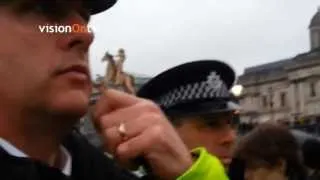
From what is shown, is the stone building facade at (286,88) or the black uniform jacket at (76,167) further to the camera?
the stone building facade at (286,88)

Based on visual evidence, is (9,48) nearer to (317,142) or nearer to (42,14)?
(42,14)

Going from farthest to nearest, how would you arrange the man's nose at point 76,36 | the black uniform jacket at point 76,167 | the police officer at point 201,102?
the police officer at point 201,102 → the man's nose at point 76,36 → the black uniform jacket at point 76,167

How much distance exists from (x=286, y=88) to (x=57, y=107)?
6262 cm

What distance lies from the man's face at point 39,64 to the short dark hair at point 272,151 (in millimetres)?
1838

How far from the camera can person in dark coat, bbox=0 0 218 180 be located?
1.46 metres

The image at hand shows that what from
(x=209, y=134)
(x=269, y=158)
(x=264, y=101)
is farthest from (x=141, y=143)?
(x=264, y=101)

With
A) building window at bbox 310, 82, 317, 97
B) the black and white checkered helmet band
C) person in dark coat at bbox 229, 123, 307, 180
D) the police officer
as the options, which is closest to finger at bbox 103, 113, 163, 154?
the police officer

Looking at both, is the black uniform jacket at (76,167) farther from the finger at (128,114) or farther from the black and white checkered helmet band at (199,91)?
the black and white checkered helmet band at (199,91)

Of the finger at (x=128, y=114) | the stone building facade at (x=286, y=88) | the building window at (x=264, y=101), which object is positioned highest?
the finger at (x=128, y=114)

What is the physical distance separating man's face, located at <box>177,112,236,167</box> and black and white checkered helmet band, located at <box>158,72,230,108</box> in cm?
12

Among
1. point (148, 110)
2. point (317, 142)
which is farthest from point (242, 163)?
point (148, 110)

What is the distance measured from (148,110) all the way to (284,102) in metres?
63.5

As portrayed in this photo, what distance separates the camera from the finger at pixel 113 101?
1.52 m

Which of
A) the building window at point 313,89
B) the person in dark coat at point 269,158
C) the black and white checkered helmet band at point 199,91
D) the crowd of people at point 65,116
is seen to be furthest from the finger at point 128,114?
the building window at point 313,89
